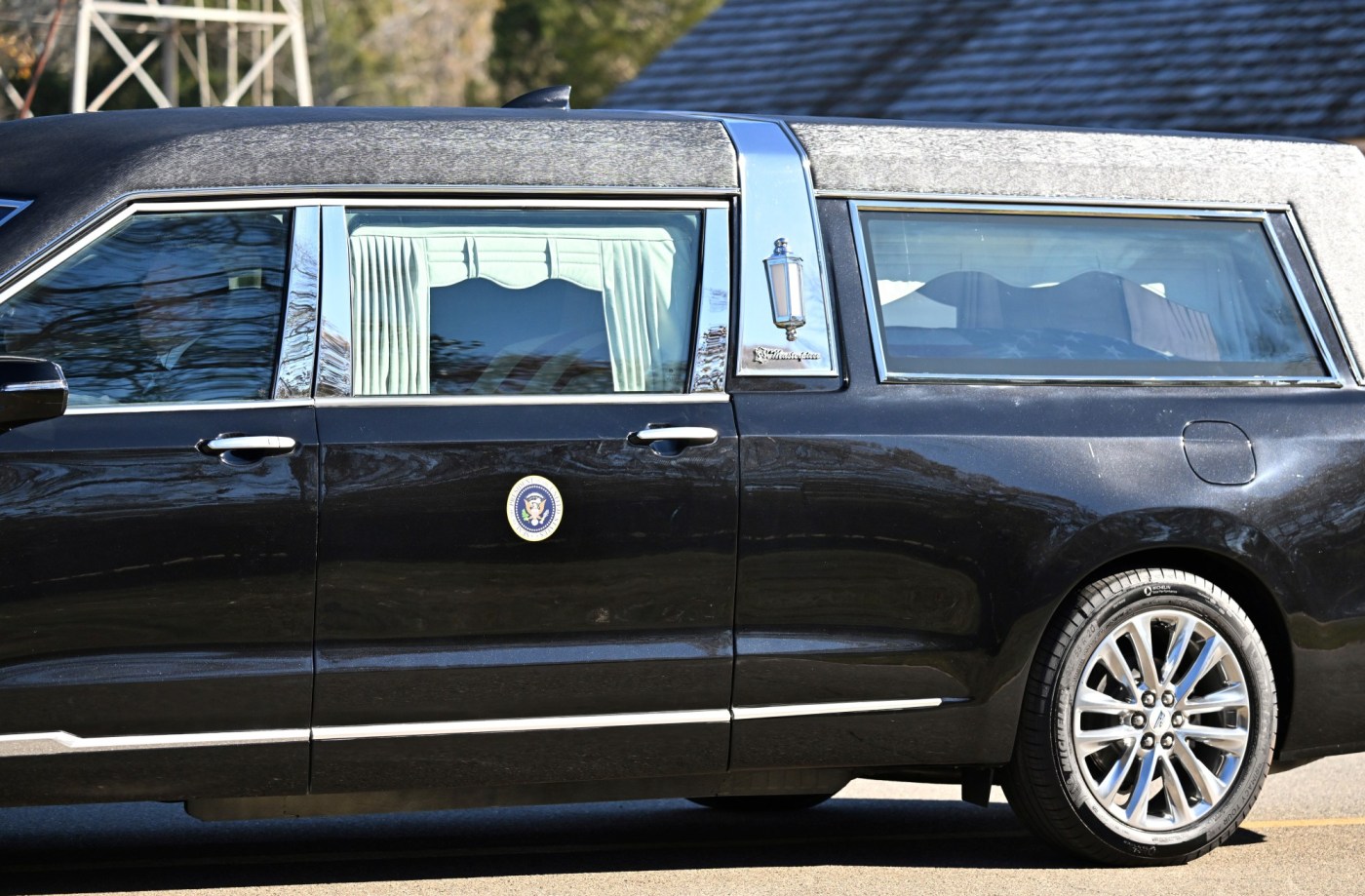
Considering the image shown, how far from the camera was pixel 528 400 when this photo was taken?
5184mm

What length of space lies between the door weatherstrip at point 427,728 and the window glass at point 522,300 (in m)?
0.78

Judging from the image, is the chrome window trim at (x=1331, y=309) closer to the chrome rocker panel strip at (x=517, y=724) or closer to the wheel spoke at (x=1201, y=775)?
the wheel spoke at (x=1201, y=775)

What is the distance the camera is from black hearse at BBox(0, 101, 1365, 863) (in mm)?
4871

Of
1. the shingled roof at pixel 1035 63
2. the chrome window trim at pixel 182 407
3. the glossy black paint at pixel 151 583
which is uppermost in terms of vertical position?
the shingled roof at pixel 1035 63

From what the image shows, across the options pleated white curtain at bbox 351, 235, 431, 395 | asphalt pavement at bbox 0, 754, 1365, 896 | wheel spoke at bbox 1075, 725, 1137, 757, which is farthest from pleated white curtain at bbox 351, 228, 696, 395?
wheel spoke at bbox 1075, 725, 1137, 757

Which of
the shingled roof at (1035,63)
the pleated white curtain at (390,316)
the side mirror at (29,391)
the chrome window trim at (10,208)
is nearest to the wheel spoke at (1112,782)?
the pleated white curtain at (390,316)

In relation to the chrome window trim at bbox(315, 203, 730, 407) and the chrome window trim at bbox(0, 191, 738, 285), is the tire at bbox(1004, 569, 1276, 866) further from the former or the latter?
the chrome window trim at bbox(0, 191, 738, 285)

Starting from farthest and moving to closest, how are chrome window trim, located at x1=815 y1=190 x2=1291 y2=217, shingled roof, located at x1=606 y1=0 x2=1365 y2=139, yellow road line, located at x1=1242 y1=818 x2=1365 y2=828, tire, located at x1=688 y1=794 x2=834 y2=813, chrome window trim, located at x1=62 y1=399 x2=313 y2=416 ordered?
1. shingled roof, located at x1=606 y1=0 x2=1365 y2=139
2. tire, located at x1=688 y1=794 x2=834 y2=813
3. yellow road line, located at x1=1242 y1=818 x2=1365 y2=828
4. chrome window trim, located at x1=815 y1=190 x2=1291 y2=217
5. chrome window trim, located at x1=62 y1=399 x2=313 y2=416

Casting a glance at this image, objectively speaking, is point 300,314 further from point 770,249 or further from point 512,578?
point 770,249

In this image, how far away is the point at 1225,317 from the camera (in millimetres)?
5926

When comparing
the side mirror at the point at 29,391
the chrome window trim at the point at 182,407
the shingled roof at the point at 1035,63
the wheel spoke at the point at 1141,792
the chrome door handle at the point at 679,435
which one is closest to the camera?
the side mirror at the point at 29,391

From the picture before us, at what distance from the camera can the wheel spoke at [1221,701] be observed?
5.73 m

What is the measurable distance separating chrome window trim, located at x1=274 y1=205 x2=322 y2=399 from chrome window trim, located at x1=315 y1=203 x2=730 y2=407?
0.02 metres

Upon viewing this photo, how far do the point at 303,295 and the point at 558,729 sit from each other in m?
1.18
